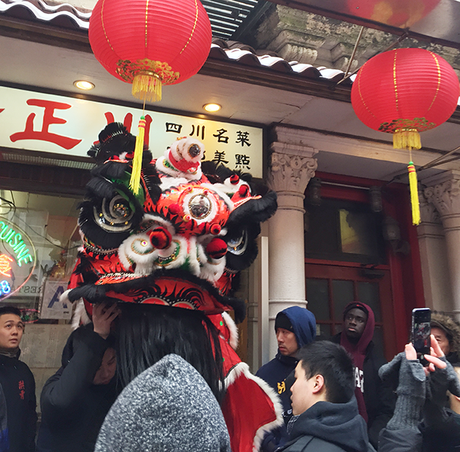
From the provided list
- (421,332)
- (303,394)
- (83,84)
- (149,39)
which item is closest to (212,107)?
(83,84)

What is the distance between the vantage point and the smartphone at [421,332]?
6.49ft

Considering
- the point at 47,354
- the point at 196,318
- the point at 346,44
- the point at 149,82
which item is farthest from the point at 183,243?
the point at 346,44

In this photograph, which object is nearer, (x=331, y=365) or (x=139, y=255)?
(x=139, y=255)

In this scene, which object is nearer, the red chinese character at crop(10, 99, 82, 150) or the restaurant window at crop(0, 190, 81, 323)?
the red chinese character at crop(10, 99, 82, 150)

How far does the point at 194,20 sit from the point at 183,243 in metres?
1.51

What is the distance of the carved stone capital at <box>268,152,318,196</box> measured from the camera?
462cm

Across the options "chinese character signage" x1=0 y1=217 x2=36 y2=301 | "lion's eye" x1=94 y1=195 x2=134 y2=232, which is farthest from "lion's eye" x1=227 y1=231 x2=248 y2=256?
"chinese character signage" x1=0 y1=217 x2=36 y2=301

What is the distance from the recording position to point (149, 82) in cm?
244

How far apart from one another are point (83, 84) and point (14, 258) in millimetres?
1971

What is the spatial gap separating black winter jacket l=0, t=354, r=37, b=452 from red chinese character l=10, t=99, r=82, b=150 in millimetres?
1903

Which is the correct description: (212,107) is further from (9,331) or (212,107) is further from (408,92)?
(9,331)

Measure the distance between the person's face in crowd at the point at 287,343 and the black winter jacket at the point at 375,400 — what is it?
2.54 ft

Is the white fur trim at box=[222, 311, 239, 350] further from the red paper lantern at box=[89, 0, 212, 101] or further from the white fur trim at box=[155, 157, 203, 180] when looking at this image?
the red paper lantern at box=[89, 0, 212, 101]

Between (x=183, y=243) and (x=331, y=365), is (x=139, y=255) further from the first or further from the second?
(x=331, y=365)
